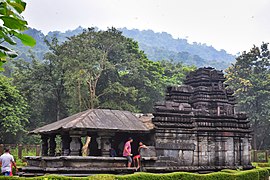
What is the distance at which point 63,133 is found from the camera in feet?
44.1

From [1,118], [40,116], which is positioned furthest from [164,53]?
Result: [1,118]

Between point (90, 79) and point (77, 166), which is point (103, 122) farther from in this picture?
point (90, 79)

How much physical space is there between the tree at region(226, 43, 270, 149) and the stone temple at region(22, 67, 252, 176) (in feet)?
62.8

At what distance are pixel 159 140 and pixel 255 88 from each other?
918 inches

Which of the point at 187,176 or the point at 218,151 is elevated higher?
the point at 218,151

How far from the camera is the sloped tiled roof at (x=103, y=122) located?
1251cm

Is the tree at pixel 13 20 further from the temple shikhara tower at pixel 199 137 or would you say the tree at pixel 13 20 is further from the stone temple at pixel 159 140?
the temple shikhara tower at pixel 199 137

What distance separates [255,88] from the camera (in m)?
34.5

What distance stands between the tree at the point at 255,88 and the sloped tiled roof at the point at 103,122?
2157 centimetres

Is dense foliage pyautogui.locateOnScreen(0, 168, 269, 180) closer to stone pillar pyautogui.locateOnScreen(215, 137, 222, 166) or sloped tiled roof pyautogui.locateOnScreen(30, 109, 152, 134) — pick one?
stone pillar pyautogui.locateOnScreen(215, 137, 222, 166)

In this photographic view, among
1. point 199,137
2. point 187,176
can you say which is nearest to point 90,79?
point 199,137

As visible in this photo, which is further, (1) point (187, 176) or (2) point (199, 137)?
(2) point (199, 137)

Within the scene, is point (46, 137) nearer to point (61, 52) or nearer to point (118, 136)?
point (118, 136)

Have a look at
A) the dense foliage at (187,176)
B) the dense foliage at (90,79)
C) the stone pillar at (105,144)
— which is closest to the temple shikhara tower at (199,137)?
the dense foliage at (187,176)
